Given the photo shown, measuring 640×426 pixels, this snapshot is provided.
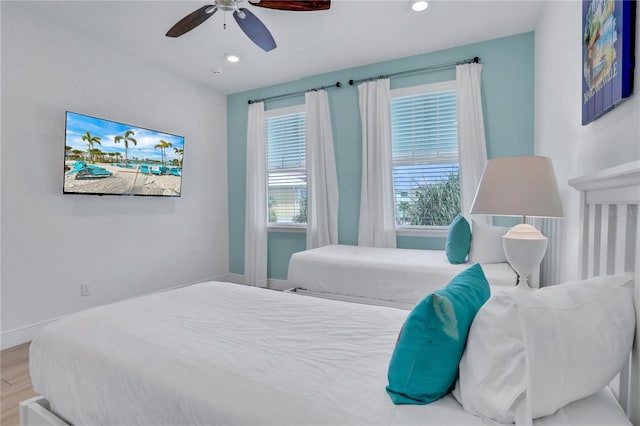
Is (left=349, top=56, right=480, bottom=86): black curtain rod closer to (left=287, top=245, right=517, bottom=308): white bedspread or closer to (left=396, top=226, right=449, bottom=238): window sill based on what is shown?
(left=396, top=226, right=449, bottom=238): window sill

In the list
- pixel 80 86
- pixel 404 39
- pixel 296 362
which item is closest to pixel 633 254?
pixel 296 362

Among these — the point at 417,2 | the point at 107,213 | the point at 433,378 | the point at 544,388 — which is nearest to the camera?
the point at 544,388

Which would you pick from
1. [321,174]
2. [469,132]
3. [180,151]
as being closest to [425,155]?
[469,132]

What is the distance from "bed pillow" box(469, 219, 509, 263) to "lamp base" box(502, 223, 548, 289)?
107 cm

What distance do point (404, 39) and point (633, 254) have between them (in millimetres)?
2934

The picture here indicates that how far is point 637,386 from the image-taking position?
2.76 ft

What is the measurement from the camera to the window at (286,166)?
430cm

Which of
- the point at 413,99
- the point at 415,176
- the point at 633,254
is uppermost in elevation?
the point at 413,99

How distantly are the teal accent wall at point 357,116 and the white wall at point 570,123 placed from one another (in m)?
0.32

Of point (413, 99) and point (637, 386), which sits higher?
point (413, 99)

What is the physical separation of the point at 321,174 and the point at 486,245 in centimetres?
203

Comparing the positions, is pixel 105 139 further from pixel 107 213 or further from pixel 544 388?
pixel 544 388

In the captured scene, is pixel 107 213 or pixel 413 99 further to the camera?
pixel 413 99

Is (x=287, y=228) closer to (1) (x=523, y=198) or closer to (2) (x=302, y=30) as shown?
(2) (x=302, y=30)
